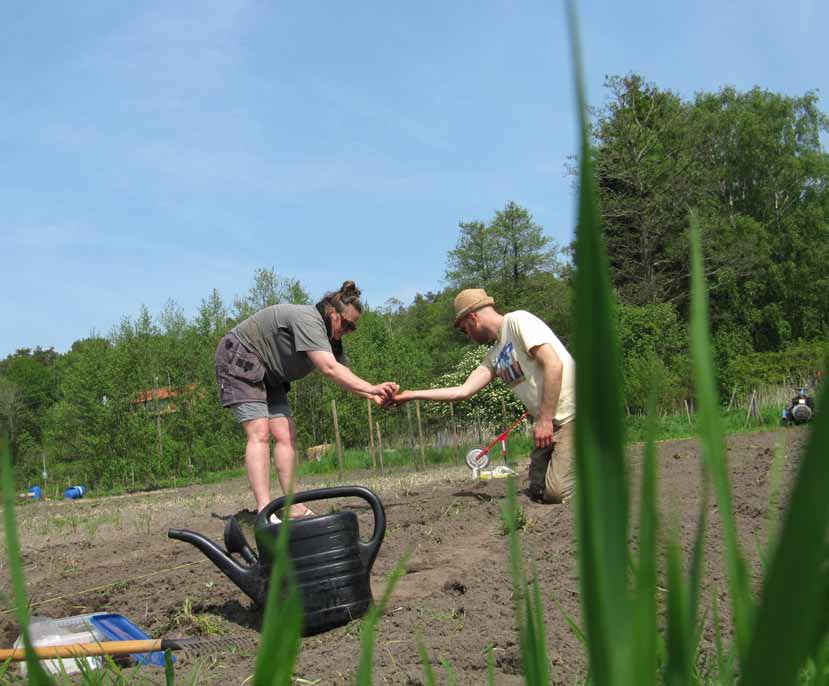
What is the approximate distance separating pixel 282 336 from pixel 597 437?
5.43m

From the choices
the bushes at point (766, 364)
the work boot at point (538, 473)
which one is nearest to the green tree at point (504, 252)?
the bushes at point (766, 364)

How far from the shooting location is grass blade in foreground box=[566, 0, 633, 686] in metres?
0.19

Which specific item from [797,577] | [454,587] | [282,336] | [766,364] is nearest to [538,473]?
[282,336]

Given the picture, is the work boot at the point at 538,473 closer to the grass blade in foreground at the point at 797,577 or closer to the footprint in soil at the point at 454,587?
the footprint in soil at the point at 454,587

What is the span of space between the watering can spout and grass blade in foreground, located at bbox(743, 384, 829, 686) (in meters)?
3.18

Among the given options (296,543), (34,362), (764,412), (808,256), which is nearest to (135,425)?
(764,412)

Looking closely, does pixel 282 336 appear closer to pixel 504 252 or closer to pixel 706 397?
pixel 706 397

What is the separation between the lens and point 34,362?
6194 centimetres

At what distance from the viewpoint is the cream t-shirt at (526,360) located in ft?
18.3

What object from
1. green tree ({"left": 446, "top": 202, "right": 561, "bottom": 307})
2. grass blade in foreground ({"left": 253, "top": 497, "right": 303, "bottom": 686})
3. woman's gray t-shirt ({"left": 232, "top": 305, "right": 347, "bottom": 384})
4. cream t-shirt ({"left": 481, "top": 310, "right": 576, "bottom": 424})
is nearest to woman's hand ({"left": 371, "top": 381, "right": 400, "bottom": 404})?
woman's gray t-shirt ({"left": 232, "top": 305, "right": 347, "bottom": 384})

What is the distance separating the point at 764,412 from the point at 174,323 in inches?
793

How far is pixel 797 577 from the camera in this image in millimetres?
169

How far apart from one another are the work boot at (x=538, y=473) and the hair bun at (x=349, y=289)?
1841 millimetres

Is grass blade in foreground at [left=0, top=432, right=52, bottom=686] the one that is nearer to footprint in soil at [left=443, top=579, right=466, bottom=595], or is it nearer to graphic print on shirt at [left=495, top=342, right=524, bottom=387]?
footprint in soil at [left=443, top=579, right=466, bottom=595]
